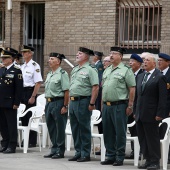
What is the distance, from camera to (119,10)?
2117 cm

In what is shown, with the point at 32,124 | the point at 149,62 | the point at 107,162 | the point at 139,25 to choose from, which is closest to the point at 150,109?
the point at 149,62

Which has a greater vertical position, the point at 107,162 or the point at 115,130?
the point at 115,130

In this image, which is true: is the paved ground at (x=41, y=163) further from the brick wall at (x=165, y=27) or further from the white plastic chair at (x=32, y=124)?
the brick wall at (x=165, y=27)

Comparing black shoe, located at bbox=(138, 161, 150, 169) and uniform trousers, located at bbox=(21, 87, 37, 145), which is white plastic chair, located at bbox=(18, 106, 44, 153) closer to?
uniform trousers, located at bbox=(21, 87, 37, 145)

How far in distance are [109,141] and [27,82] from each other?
133 inches

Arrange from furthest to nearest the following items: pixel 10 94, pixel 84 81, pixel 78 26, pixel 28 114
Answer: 1. pixel 78 26
2. pixel 28 114
3. pixel 10 94
4. pixel 84 81

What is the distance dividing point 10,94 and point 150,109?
3.40m

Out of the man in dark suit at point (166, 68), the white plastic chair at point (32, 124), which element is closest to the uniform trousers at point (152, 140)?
the man in dark suit at point (166, 68)

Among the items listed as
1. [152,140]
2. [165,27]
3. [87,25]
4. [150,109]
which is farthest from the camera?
[87,25]

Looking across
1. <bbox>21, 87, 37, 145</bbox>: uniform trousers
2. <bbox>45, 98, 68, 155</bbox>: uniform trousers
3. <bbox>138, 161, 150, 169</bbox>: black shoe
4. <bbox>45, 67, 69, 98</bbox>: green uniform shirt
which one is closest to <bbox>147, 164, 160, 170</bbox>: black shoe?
<bbox>138, 161, 150, 169</bbox>: black shoe

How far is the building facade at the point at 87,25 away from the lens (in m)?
20.8

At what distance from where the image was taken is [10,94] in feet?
46.8

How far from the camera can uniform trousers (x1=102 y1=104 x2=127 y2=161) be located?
1256 cm

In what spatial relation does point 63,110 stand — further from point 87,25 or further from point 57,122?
point 87,25
